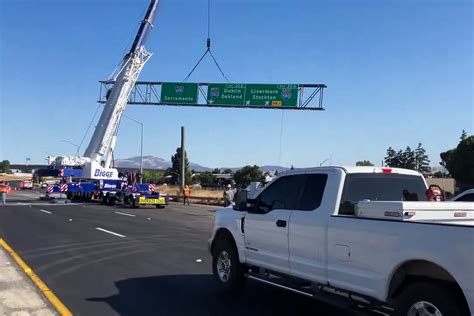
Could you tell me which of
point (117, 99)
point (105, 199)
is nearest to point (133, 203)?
point (105, 199)

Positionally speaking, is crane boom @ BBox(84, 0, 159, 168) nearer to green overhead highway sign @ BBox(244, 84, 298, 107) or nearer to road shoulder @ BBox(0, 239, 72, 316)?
green overhead highway sign @ BBox(244, 84, 298, 107)

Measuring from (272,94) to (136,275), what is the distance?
2801 cm

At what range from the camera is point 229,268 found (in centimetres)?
859

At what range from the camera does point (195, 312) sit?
7.21 metres

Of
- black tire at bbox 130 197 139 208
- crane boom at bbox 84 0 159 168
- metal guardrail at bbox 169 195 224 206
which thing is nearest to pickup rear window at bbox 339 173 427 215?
black tire at bbox 130 197 139 208

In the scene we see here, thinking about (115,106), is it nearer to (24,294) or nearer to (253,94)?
(253,94)

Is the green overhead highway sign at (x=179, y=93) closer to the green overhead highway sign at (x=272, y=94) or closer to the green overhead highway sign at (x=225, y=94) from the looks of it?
the green overhead highway sign at (x=225, y=94)

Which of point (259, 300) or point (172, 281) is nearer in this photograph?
point (259, 300)

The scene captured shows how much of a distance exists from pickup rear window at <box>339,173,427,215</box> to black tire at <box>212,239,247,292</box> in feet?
8.00

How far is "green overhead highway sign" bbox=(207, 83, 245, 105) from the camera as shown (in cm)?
3753

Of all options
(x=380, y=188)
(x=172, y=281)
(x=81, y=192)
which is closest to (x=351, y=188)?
(x=380, y=188)

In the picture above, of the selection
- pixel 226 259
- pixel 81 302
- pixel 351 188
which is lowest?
pixel 81 302

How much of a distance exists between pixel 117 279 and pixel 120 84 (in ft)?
103

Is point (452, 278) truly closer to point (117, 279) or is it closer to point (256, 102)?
point (117, 279)
